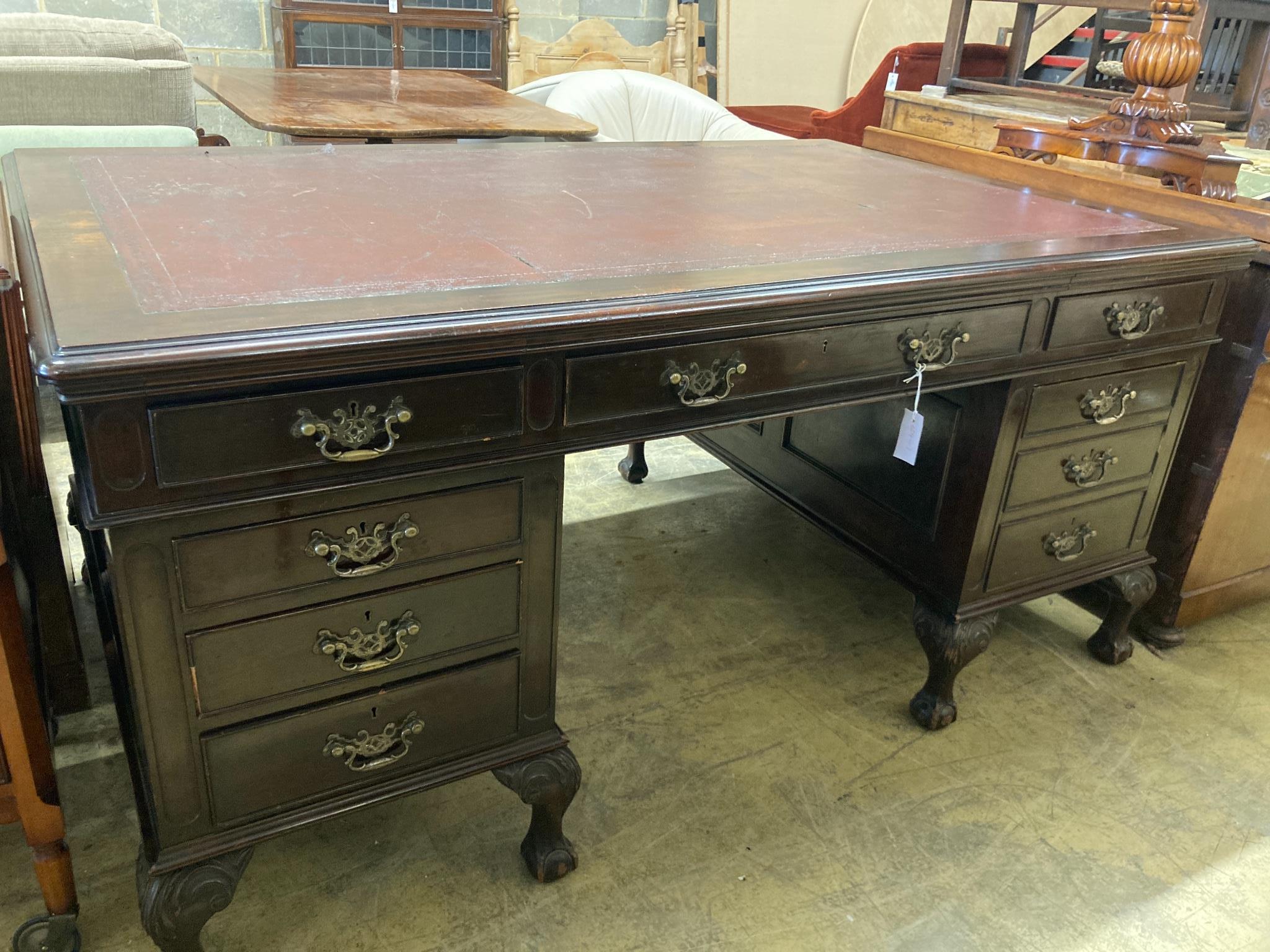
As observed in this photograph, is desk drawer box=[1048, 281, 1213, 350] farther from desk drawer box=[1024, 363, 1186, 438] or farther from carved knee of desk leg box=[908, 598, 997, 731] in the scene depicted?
carved knee of desk leg box=[908, 598, 997, 731]

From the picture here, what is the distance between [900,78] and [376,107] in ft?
8.91

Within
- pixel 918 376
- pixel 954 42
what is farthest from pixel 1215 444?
pixel 954 42

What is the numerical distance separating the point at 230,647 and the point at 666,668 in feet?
3.25

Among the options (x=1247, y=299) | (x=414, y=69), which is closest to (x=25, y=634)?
(x=1247, y=299)

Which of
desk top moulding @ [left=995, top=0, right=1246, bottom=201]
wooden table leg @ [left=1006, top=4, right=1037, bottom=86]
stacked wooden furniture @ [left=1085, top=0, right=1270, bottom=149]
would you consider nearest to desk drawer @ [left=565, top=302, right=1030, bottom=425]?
desk top moulding @ [left=995, top=0, right=1246, bottom=201]

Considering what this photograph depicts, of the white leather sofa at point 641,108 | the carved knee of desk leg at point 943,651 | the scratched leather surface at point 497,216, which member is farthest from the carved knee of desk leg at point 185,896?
the white leather sofa at point 641,108

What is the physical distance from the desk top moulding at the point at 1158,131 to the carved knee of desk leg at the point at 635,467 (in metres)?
1.14

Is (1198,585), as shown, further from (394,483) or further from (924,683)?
(394,483)

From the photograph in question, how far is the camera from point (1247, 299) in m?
1.82

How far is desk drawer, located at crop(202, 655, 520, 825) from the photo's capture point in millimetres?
1173

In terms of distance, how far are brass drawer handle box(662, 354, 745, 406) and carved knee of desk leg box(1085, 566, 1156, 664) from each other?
107 cm

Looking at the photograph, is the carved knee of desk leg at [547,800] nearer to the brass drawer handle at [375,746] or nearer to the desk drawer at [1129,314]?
the brass drawer handle at [375,746]

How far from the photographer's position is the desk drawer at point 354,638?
1.11 meters

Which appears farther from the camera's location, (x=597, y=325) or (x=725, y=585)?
(x=725, y=585)
